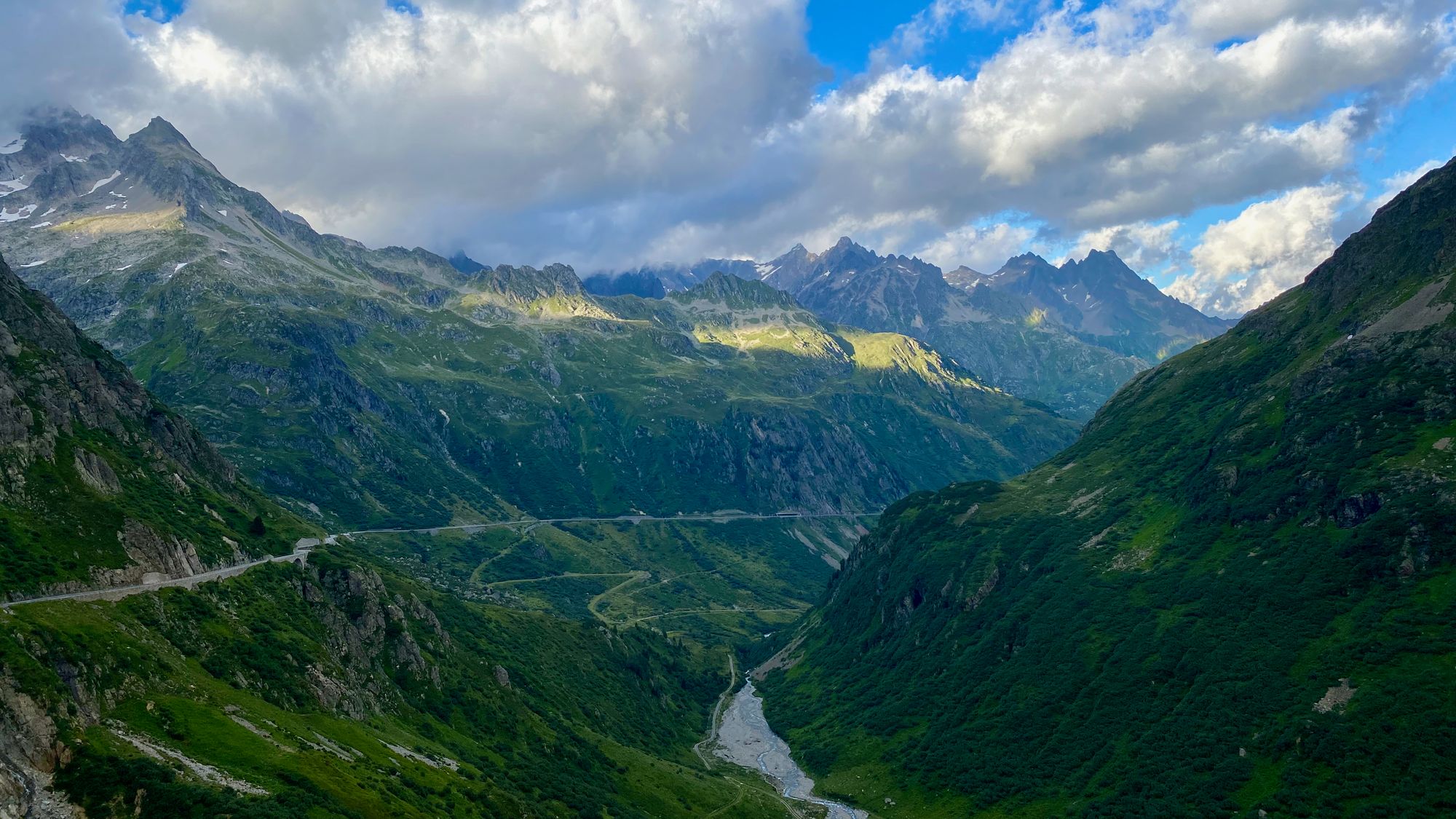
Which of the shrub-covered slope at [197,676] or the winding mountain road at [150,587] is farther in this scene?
the winding mountain road at [150,587]

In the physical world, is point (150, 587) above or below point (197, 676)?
above

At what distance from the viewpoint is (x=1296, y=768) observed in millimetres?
156125

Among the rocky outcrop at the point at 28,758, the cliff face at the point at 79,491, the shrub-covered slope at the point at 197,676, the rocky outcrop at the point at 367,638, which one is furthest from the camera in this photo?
the rocky outcrop at the point at 367,638

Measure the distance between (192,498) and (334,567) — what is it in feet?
116

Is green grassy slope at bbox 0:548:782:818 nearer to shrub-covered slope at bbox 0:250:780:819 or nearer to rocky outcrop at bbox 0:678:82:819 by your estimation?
shrub-covered slope at bbox 0:250:780:819

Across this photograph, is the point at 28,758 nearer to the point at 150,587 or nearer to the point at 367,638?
the point at 150,587

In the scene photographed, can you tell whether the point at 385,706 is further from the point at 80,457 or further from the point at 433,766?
the point at 80,457

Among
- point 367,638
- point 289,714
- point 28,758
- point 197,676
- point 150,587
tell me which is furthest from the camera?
point 367,638

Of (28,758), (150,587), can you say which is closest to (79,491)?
(150,587)

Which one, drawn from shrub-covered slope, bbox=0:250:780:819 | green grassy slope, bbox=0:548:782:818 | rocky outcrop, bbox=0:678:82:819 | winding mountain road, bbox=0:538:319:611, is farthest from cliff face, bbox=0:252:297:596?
rocky outcrop, bbox=0:678:82:819

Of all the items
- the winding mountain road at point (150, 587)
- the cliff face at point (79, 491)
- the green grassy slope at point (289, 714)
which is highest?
the cliff face at point (79, 491)

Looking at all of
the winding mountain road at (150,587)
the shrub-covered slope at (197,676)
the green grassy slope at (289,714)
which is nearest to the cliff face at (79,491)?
the shrub-covered slope at (197,676)

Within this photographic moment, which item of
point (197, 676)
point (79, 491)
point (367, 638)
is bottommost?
point (367, 638)

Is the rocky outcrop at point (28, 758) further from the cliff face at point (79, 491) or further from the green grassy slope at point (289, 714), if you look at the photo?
the cliff face at point (79, 491)
